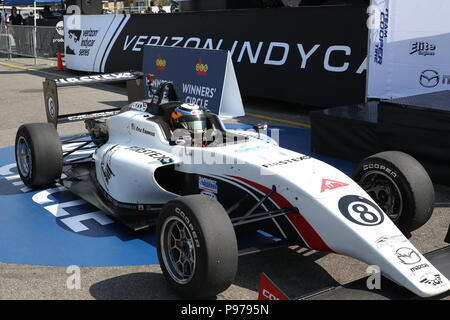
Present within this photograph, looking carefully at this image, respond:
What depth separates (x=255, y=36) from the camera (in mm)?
11539

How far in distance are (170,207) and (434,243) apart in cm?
254

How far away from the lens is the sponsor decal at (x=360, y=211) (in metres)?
3.91

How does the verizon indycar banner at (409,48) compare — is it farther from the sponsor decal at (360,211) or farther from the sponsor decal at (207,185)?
the sponsor decal at (207,185)

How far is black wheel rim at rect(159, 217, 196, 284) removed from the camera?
3.93m

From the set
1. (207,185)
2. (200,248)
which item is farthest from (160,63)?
(200,248)

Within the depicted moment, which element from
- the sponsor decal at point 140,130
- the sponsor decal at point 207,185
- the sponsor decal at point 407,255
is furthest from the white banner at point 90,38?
the sponsor decal at point 407,255

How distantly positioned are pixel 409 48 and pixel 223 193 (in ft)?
18.3

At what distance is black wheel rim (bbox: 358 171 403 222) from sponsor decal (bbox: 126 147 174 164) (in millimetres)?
1777

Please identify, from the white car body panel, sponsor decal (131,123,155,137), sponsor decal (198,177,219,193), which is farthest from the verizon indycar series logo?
sponsor decal (198,177,219,193)

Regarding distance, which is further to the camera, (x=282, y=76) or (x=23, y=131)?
(x=282, y=76)
